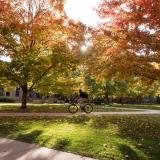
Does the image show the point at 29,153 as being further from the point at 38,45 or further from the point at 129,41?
the point at 38,45

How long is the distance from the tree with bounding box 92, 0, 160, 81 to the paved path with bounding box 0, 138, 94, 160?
21.6 ft

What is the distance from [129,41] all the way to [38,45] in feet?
41.8

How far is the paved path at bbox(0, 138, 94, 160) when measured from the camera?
9.58 metres

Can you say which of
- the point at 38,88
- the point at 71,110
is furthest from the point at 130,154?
the point at 38,88

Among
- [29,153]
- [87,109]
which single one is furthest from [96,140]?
[87,109]

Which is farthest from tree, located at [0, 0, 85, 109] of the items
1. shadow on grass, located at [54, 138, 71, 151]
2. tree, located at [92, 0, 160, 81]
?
shadow on grass, located at [54, 138, 71, 151]

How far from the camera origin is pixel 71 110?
25016 millimetres

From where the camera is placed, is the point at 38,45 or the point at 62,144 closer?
the point at 62,144

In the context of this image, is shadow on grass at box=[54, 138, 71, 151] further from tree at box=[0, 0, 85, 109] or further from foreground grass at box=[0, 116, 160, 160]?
tree at box=[0, 0, 85, 109]

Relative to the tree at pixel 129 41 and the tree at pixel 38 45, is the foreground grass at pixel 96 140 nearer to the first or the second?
the tree at pixel 129 41

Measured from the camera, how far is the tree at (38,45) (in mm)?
25578

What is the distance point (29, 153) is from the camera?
10078 millimetres

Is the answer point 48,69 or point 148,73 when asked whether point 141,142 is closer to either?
point 148,73

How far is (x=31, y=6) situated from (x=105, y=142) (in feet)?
63.4
